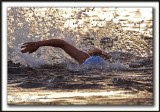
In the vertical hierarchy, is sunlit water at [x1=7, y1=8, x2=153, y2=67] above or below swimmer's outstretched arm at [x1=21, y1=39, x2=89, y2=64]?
above

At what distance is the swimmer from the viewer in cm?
809

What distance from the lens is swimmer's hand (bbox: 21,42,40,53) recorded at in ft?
26.5

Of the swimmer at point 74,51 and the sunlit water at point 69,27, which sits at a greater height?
the sunlit water at point 69,27

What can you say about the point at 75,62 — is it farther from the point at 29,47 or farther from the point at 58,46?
the point at 29,47

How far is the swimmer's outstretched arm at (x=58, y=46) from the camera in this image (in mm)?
8086

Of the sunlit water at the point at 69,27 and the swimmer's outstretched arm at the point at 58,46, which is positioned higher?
the sunlit water at the point at 69,27

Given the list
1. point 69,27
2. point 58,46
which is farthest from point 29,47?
point 69,27

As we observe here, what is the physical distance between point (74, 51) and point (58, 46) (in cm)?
17

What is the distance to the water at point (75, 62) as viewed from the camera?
8.09 m

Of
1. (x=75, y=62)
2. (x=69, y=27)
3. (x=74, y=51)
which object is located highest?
(x=69, y=27)

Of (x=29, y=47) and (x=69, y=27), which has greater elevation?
(x=69, y=27)

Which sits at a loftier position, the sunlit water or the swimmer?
the sunlit water

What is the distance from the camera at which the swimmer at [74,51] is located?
8086 mm

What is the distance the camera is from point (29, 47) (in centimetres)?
808
